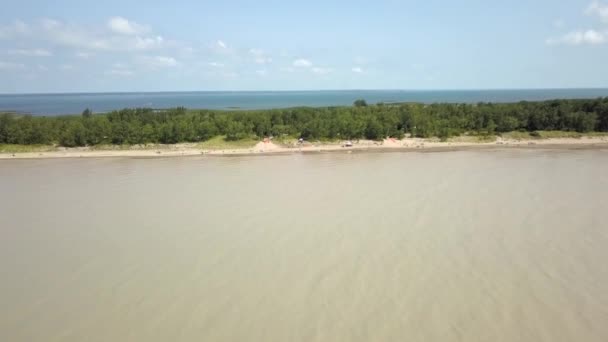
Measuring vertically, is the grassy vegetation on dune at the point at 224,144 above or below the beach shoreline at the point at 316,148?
above

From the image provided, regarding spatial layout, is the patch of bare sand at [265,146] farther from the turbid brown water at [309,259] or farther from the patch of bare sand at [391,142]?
the turbid brown water at [309,259]

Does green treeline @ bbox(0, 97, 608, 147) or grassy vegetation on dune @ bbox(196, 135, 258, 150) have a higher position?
green treeline @ bbox(0, 97, 608, 147)

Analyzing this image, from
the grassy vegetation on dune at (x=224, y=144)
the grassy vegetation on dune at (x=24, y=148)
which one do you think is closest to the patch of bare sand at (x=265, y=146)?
the grassy vegetation on dune at (x=224, y=144)

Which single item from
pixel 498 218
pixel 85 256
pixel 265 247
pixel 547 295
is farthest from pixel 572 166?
Answer: pixel 85 256

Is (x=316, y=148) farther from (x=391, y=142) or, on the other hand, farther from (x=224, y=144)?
(x=224, y=144)

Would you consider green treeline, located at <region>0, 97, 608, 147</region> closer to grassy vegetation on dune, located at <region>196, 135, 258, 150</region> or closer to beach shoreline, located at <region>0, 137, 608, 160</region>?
grassy vegetation on dune, located at <region>196, 135, 258, 150</region>

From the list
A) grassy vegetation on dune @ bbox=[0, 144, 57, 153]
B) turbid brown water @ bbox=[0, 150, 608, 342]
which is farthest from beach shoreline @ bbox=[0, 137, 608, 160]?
turbid brown water @ bbox=[0, 150, 608, 342]

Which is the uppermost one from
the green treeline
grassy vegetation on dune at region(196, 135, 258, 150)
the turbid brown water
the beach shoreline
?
the green treeline
